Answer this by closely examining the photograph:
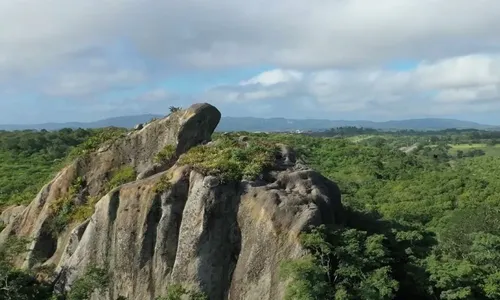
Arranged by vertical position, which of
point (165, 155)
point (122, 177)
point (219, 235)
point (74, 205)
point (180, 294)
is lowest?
point (180, 294)

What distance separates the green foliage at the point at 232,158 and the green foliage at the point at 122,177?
3.36 m

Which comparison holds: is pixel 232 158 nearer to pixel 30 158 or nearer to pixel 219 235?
pixel 219 235

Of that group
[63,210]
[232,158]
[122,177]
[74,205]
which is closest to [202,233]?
[232,158]

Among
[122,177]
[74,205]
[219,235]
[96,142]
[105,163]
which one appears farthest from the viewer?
[96,142]

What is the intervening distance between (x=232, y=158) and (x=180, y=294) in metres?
6.09

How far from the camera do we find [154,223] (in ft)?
75.0

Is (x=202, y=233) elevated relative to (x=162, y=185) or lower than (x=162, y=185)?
lower

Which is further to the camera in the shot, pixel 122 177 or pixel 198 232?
pixel 122 177

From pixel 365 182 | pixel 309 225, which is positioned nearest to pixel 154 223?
pixel 309 225

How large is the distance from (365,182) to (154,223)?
57.5 metres

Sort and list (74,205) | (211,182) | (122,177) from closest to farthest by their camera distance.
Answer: (211,182)
(122,177)
(74,205)

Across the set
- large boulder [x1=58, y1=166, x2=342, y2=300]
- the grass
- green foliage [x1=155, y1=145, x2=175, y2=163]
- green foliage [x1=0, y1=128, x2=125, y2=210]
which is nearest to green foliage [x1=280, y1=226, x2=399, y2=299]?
large boulder [x1=58, y1=166, x2=342, y2=300]

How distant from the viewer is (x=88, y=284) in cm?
2161

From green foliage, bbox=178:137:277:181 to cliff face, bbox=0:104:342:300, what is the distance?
39 centimetres
